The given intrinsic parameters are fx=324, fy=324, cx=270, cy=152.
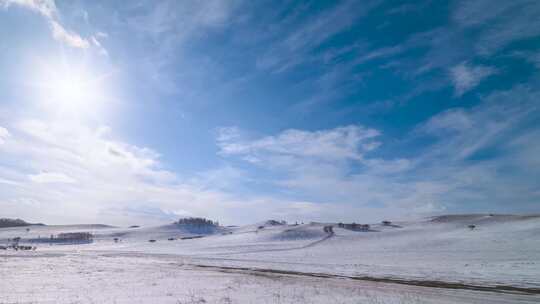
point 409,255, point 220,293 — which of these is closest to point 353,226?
point 409,255

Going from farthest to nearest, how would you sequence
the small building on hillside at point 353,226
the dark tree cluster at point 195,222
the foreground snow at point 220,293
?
1. the dark tree cluster at point 195,222
2. the small building on hillside at point 353,226
3. the foreground snow at point 220,293

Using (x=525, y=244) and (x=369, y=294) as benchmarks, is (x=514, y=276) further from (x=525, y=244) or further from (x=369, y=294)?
(x=525, y=244)

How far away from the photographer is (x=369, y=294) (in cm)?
1978

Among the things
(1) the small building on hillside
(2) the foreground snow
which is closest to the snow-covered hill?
(2) the foreground snow

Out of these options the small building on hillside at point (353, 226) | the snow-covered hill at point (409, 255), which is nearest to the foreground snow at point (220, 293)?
the snow-covered hill at point (409, 255)

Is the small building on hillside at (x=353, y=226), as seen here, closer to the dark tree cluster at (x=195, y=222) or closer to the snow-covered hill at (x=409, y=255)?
the snow-covered hill at (x=409, y=255)

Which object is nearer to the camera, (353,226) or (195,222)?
(353,226)

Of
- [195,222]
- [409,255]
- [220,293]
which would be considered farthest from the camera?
[195,222]

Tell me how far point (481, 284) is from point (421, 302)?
406 inches

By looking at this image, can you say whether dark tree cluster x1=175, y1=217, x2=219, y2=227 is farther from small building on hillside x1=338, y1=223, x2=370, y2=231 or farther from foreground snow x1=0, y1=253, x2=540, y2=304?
foreground snow x1=0, y1=253, x2=540, y2=304

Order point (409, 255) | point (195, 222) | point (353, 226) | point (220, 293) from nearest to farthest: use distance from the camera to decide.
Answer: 1. point (220, 293)
2. point (409, 255)
3. point (353, 226)
4. point (195, 222)

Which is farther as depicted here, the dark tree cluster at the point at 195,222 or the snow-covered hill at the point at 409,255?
the dark tree cluster at the point at 195,222

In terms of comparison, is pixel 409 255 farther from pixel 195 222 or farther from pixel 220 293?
pixel 195 222

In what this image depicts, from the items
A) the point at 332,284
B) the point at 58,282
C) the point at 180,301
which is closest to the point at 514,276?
the point at 332,284
